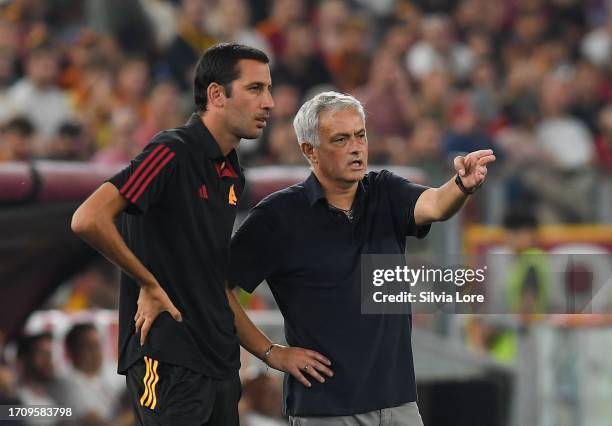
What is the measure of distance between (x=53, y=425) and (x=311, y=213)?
199 cm

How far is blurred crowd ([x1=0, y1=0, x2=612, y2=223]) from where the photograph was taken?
34.3ft

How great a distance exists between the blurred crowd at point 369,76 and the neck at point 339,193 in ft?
13.0

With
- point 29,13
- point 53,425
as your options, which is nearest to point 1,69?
point 29,13

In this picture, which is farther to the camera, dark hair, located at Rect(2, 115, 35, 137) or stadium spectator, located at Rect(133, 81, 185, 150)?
stadium spectator, located at Rect(133, 81, 185, 150)

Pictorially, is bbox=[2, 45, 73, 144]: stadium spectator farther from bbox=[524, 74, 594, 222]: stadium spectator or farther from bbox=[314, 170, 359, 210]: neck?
bbox=[314, 170, 359, 210]: neck

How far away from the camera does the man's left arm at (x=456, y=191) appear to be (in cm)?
445

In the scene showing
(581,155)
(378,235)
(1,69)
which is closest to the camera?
(378,235)

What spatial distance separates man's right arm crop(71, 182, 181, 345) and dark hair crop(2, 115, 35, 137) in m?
4.89

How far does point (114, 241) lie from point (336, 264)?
852 mm

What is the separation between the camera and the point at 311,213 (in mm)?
4840

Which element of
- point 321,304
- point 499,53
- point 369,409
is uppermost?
point 499,53

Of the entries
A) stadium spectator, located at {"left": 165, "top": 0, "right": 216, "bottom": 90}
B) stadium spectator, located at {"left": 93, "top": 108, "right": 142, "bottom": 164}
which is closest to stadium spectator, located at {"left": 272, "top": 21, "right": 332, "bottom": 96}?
stadium spectator, located at {"left": 165, "top": 0, "right": 216, "bottom": 90}

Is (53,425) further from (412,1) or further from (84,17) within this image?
(412,1)

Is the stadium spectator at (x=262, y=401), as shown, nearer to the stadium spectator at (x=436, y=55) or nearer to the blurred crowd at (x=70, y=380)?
the blurred crowd at (x=70, y=380)
